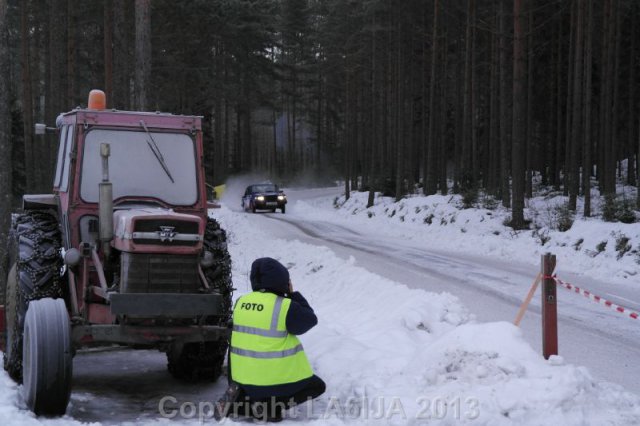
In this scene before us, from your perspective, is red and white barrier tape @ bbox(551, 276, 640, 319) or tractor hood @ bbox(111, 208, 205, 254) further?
red and white barrier tape @ bbox(551, 276, 640, 319)

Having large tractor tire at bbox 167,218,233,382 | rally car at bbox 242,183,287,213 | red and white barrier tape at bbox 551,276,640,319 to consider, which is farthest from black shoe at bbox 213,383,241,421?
rally car at bbox 242,183,287,213

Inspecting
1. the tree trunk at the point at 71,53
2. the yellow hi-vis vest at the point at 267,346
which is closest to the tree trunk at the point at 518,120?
the yellow hi-vis vest at the point at 267,346

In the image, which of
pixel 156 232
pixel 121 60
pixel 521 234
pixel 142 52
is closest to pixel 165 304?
pixel 156 232

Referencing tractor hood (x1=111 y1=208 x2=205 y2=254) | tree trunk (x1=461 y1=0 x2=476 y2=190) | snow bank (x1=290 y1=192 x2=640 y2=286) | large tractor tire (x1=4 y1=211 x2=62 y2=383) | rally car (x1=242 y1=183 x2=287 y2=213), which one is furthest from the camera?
rally car (x1=242 y1=183 x2=287 y2=213)

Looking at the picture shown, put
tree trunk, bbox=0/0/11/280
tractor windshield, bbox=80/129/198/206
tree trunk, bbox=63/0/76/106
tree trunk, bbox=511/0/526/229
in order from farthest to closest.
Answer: tree trunk, bbox=63/0/76/106, tree trunk, bbox=511/0/526/229, tree trunk, bbox=0/0/11/280, tractor windshield, bbox=80/129/198/206

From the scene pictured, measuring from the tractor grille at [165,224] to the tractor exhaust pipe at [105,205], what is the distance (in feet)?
1.16

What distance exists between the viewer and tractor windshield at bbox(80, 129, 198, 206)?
7.32 m

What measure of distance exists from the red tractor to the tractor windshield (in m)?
0.01

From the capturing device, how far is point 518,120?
21344mm

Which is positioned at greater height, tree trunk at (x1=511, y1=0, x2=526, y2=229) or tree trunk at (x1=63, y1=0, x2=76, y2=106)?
tree trunk at (x1=63, y1=0, x2=76, y2=106)

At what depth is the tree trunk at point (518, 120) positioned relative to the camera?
21.1 metres

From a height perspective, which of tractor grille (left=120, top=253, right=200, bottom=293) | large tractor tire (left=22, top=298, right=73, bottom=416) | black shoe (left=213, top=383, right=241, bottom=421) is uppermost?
tractor grille (left=120, top=253, right=200, bottom=293)

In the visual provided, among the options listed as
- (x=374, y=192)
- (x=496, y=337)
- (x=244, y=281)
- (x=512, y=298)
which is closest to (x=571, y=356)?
(x=496, y=337)

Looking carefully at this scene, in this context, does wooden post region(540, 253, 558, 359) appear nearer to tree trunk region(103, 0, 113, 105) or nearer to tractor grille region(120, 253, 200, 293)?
tractor grille region(120, 253, 200, 293)
